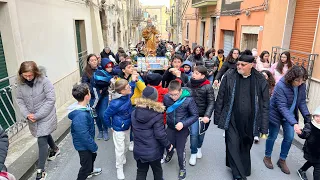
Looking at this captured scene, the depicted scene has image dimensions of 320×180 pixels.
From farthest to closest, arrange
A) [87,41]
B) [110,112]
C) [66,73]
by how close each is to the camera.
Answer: [87,41] < [66,73] < [110,112]

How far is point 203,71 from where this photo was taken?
136 inches

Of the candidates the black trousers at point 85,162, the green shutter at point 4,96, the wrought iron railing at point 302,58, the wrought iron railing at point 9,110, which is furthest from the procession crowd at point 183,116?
the wrought iron railing at point 302,58

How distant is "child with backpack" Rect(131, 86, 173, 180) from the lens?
264cm

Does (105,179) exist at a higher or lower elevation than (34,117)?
lower

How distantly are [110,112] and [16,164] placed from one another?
1683mm

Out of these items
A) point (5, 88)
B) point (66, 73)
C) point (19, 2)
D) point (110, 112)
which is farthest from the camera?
point (66, 73)

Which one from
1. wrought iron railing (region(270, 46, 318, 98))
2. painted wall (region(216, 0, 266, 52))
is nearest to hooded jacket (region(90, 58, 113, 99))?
wrought iron railing (region(270, 46, 318, 98))

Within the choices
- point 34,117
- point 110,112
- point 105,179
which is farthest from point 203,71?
point 34,117

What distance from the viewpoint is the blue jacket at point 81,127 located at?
2.78 m

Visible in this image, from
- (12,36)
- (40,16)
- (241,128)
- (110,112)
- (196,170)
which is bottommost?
(196,170)

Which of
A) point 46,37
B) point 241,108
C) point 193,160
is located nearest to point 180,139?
point 193,160

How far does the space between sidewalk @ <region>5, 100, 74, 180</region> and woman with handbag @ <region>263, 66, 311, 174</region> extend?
353 centimetres

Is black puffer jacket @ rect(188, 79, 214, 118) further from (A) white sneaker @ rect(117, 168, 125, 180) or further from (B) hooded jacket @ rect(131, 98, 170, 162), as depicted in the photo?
(A) white sneaker @ rect(117, 168, 125, 180)

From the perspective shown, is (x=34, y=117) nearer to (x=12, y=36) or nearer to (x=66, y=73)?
(x=12, y=36)
